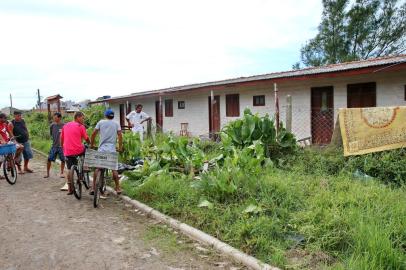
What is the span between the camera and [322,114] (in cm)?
1316

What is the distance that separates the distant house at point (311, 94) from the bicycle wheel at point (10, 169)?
7002 millimetres

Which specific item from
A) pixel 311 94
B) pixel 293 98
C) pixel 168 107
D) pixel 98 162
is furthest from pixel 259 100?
pixel 98 162

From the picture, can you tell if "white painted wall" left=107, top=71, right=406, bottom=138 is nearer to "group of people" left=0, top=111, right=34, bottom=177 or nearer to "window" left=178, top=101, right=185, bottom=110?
"window" left=178, top=101, right=185, bottom=110

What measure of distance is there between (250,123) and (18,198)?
487 centimetres

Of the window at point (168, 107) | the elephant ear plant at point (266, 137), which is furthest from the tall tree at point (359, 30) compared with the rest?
the elephant ear plant at point (266, 137)

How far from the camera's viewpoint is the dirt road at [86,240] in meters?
4.23

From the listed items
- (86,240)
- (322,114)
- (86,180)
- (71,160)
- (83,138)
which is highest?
(322,114)

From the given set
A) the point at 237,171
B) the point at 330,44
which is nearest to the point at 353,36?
the point at 330,44

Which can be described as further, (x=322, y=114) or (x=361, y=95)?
(x=322, y=114)

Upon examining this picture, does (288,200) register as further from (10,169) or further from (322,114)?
(322,114)

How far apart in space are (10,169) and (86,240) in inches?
197

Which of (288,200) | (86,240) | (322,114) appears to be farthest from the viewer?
(322,114)

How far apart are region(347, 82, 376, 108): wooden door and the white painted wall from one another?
0.13 meters

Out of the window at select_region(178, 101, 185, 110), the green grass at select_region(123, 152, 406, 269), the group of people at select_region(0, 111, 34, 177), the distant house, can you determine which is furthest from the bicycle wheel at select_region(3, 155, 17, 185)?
the window at select_region(178, 101, 185, 110)
